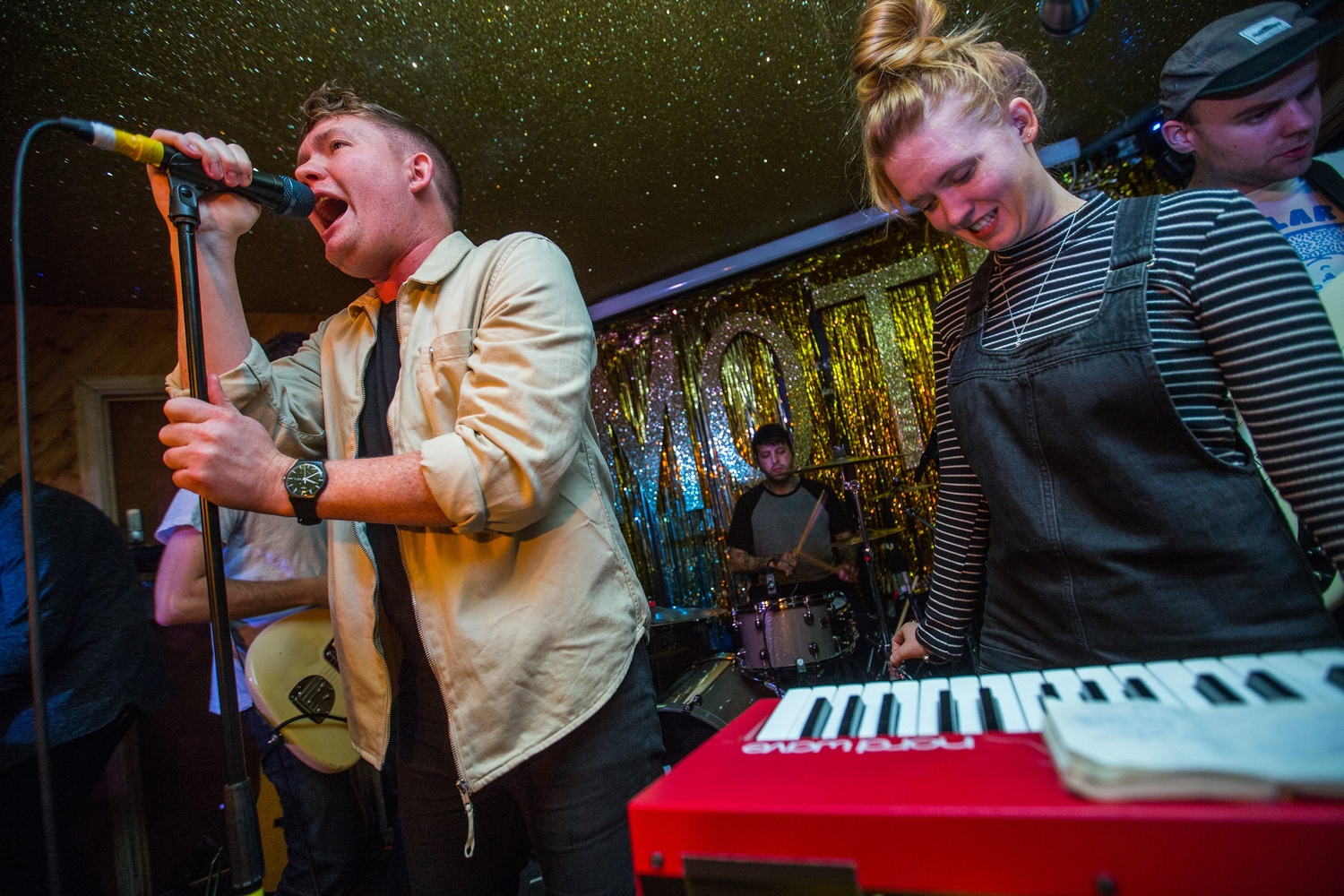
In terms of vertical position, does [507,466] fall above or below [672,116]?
below

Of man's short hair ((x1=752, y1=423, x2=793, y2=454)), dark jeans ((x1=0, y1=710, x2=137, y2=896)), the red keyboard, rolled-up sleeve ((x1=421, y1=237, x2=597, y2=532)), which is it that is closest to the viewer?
the red keyboard

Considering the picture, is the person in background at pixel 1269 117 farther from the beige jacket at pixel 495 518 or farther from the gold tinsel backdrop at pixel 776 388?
the gold tinsel backdrop at pixel 776 388

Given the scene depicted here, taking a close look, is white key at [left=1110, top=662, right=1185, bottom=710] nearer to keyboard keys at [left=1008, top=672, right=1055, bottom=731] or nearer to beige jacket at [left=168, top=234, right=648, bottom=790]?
keyboard keys at [left=1008, top=672, right=1055, bottom=731]

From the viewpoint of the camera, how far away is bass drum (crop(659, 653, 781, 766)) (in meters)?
3.19

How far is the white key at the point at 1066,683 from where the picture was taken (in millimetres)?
761

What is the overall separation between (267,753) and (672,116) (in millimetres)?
3456

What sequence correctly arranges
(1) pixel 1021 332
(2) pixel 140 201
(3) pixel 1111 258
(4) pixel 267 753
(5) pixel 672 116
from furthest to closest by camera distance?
(5) pixel 672 116 < (2) pixel 140 201 < (4) pixel 267 753 < (1) pixel 1021 332 < (3) pixel 1111 258

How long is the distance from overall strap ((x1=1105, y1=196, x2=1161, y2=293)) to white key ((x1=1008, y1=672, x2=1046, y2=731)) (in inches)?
26.1

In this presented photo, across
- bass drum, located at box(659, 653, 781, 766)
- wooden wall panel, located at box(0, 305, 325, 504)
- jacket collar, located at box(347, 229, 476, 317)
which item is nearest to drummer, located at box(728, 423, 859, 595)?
bass drum, located at box(659, 653, 781, 766)

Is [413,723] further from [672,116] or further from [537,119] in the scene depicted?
[672,116]

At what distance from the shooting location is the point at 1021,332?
1260 mm

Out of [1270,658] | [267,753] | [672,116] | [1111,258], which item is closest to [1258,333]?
[1111,258]

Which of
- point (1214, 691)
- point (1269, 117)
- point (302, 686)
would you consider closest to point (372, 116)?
point (1214, 691)

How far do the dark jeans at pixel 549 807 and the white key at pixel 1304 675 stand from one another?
0.89 meters
